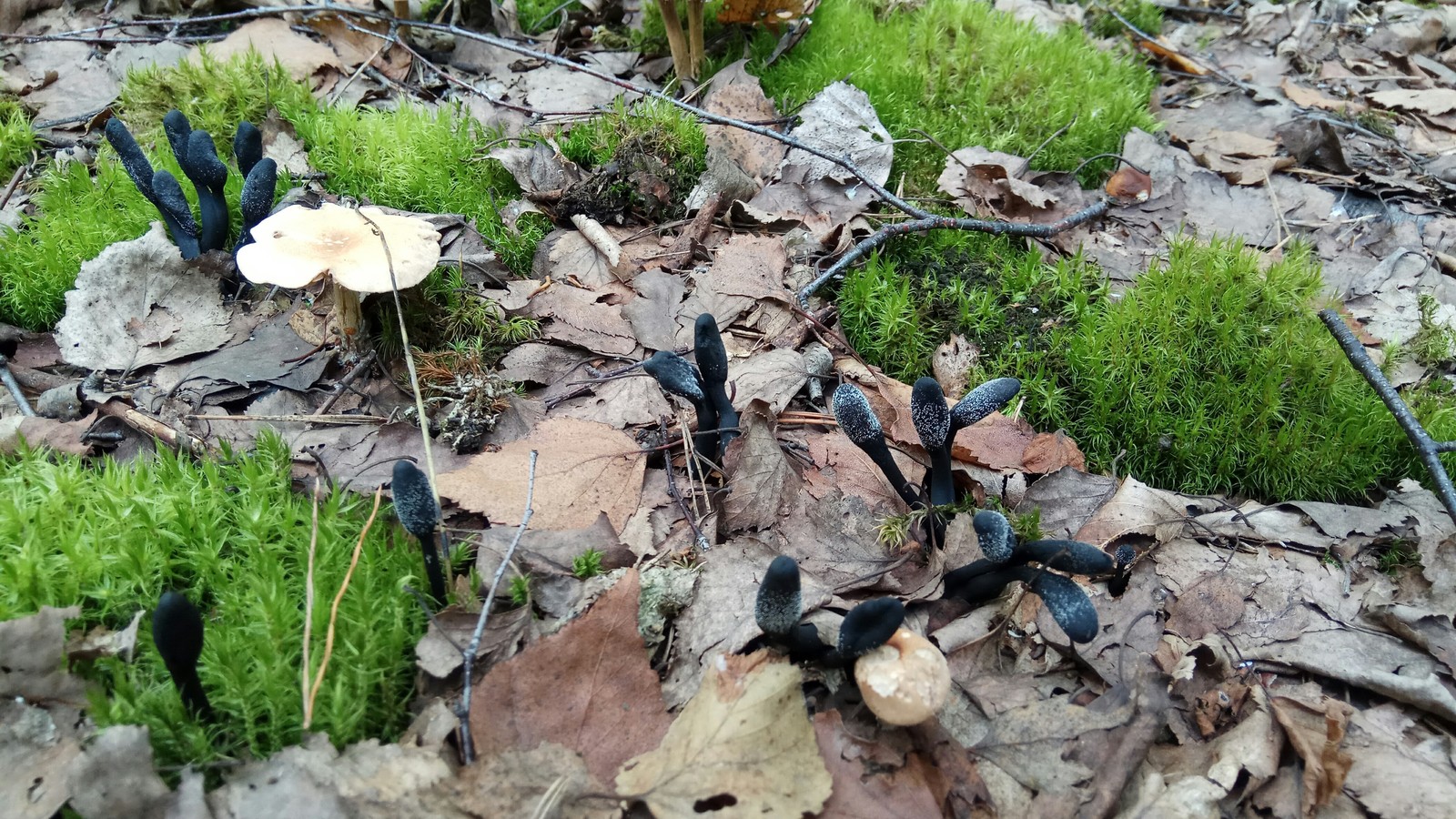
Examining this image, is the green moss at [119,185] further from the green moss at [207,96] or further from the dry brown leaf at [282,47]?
the dry brown leaf at [282,47]

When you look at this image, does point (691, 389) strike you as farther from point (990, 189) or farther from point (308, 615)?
point (990, 189)

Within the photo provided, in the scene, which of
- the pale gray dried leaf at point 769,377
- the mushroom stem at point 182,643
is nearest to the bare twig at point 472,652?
the mushroom stem at point 182,643

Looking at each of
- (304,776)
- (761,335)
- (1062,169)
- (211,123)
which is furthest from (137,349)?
(1062,169)

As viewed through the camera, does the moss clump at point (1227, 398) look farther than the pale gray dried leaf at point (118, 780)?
Yes

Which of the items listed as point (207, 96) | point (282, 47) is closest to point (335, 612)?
point (207, 96)

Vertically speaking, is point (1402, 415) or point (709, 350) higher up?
point (709, 350)

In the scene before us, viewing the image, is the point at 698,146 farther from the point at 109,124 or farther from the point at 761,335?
the point at 109,124
